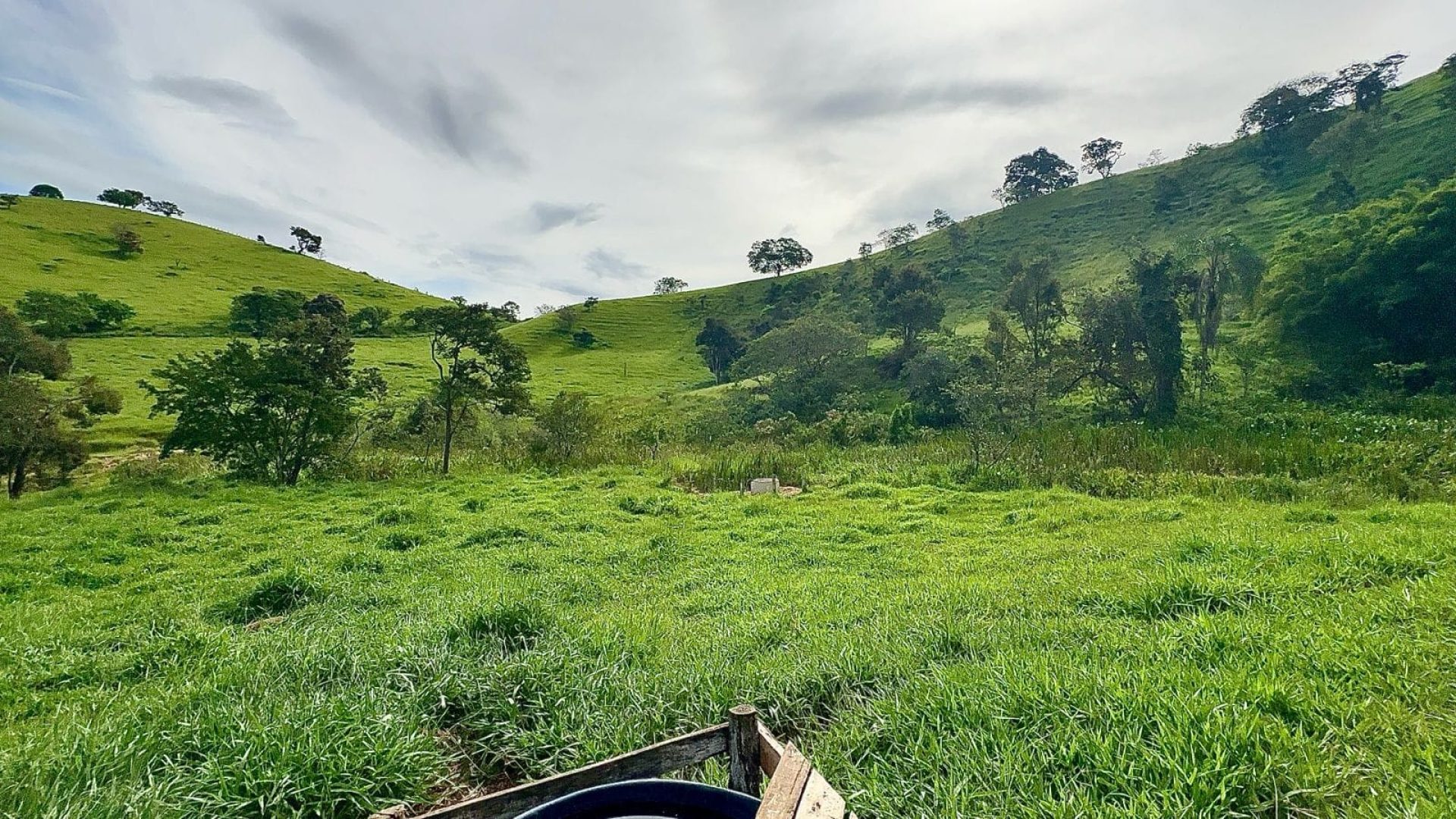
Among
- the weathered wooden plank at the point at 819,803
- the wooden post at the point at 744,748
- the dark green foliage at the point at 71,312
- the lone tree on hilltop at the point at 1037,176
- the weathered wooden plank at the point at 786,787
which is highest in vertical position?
the lone tree on hilltop at the point at 1037,176

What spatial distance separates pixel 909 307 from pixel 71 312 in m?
59.0

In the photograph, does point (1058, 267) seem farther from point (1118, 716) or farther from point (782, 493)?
point (1118, 716)

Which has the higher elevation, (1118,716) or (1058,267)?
(1058,267)

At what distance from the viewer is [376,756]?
8.62ft

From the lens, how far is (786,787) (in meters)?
1.83

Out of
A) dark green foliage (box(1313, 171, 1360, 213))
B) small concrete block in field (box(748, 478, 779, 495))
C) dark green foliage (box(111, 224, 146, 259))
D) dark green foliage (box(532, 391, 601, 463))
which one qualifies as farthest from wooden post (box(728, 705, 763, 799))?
dark green foliage (box(111, 224, 146, 259))

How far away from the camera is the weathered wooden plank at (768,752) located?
2174 millimetres

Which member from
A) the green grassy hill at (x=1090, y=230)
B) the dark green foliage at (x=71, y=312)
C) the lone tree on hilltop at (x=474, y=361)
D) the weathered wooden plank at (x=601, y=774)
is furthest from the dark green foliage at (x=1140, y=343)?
the dark green foliage at (x=71, y=312)

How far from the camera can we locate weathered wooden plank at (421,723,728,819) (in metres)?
1.96

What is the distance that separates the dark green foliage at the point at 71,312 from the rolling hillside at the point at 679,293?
141 cm

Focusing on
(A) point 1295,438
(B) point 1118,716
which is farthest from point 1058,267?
(B) point 1118,716

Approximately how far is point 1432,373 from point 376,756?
108 ft

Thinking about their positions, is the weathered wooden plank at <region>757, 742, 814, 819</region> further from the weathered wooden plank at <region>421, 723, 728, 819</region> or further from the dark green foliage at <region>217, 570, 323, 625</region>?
the dark green foliage at <region>217, 570, 323, 625</region>

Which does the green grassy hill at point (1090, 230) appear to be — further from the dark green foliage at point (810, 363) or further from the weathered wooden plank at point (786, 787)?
the weathered wooden plank at point (786, 787)
